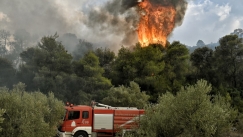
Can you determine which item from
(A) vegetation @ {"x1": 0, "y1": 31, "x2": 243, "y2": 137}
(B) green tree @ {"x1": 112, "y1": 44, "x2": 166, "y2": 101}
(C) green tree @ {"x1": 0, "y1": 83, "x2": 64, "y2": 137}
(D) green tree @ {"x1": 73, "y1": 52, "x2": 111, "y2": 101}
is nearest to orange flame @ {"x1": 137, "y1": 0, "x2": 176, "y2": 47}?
(A) vegetation @ {"x1": 0, "y1": 31, "x2": 243, "y2": 137}

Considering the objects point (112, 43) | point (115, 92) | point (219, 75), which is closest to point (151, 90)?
point (115, 92)

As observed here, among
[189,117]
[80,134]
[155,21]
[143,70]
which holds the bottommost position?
[80,134]

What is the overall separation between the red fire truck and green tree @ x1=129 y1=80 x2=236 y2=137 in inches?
369

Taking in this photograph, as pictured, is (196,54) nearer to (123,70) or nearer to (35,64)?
(123,70)

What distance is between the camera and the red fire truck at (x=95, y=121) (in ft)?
100

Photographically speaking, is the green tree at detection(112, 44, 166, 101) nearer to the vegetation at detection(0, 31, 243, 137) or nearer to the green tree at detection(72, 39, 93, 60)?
the vegetation at detection(0, 31, 243, 137)

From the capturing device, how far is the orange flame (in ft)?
330

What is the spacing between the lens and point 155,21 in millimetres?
101938

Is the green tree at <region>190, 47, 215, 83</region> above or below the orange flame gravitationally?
below

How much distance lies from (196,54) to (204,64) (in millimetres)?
4187

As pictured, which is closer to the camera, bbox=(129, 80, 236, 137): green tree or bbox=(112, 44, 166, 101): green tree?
bbox=(129, 80, 236, 137): green tree

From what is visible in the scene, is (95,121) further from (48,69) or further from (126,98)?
(48,69)

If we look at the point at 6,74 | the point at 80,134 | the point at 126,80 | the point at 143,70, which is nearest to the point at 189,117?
the point at 80,134

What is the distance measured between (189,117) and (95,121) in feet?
49.0
